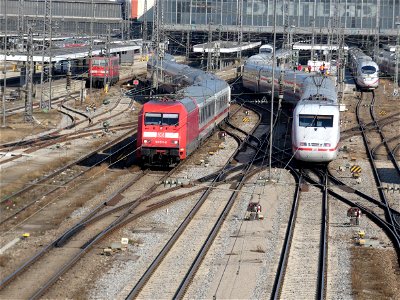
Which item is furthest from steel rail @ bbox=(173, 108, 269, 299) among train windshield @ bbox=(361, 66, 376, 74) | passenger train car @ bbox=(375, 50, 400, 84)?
passenger train car @ bbox=(375, 50, 400, 84)

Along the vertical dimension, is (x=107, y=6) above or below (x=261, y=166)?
above

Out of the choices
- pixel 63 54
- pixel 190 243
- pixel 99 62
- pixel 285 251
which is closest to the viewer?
pixel 285 251

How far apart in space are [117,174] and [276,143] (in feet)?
36.7

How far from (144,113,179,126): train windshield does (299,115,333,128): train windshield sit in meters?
4.43

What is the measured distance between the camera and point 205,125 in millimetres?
37594

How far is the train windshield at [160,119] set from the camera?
3102cm

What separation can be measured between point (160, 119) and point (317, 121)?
544 cm

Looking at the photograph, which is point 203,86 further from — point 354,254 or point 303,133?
point 354,254

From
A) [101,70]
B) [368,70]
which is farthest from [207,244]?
[368,70]

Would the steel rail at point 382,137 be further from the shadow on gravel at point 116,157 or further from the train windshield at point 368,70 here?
the shadow on gravel at point 116,157

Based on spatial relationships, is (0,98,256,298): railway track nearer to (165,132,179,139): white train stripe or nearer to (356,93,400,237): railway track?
(165,132,179,139): white train stripe

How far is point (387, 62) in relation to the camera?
267ft

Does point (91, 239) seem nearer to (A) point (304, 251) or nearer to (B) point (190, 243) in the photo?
(B) point (190, 243)

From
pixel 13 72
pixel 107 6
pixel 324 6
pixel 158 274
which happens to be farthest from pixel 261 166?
pixel 107 6
